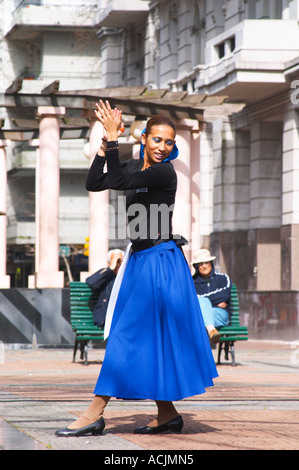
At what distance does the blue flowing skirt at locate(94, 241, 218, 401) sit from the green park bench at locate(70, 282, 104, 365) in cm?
698

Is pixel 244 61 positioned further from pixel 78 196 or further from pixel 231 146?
pixel 78 196

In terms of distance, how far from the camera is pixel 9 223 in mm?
50312

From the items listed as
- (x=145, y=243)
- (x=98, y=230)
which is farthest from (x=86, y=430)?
(x=98, y=230)

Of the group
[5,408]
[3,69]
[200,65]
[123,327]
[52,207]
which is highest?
[3,69]

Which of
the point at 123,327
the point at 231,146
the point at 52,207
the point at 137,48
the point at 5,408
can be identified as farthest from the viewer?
the point at 137,48

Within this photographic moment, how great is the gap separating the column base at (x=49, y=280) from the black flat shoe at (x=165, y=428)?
10.9m

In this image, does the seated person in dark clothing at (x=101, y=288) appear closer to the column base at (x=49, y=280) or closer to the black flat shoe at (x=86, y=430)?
the column base at (x=49, y=280)

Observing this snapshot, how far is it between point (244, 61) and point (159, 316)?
17.8 metres

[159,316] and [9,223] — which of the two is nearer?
[159,316]

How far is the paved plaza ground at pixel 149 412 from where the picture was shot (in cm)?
599

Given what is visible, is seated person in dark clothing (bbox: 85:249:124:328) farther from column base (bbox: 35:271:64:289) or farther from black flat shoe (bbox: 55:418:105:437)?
black flat shoe (bbox: 55:418:105:437)

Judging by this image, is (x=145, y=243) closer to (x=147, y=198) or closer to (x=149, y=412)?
(x=147, y=198)

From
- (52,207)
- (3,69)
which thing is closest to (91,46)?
(3,69)

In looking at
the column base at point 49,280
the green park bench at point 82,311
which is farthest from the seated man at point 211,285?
the column base at point 49,280
